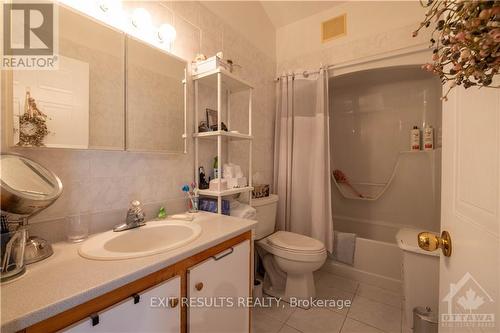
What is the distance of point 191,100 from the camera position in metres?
1.47

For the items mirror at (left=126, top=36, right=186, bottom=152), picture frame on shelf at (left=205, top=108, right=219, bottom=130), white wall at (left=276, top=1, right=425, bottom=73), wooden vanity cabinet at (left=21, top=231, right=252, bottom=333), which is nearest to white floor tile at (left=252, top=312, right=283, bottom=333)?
wooden vanity cabinet at (left=21, top=231, right=252, bottom=333)

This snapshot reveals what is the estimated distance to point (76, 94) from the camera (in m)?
0.93

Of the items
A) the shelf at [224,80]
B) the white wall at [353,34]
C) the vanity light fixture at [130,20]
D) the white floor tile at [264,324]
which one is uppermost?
the white wall at [353,34]

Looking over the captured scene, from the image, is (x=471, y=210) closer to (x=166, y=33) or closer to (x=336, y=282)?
(x=166, y=33)

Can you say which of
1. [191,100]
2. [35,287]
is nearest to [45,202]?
[35,287]

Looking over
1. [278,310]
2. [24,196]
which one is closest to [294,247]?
[278,310]

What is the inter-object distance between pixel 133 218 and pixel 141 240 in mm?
113

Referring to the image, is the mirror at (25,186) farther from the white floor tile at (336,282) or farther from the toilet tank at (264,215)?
the white floor tile at (336,282)

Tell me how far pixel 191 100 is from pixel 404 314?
2.14m

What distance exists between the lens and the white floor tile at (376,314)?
4.83 feet

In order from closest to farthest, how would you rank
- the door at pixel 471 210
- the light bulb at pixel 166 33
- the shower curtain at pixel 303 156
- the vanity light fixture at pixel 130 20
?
the door at pixel 471 210 → the vanity light fixture at pixel 130 20 → the light bulb at pixel 166 33 → the shower curtain at pixel 303 156

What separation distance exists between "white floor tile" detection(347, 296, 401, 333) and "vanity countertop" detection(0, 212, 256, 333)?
4.61ft

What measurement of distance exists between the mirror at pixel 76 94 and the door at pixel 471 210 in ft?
4.26

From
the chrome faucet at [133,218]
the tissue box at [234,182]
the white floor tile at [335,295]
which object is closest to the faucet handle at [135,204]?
the chrome faucet at [133,218]
